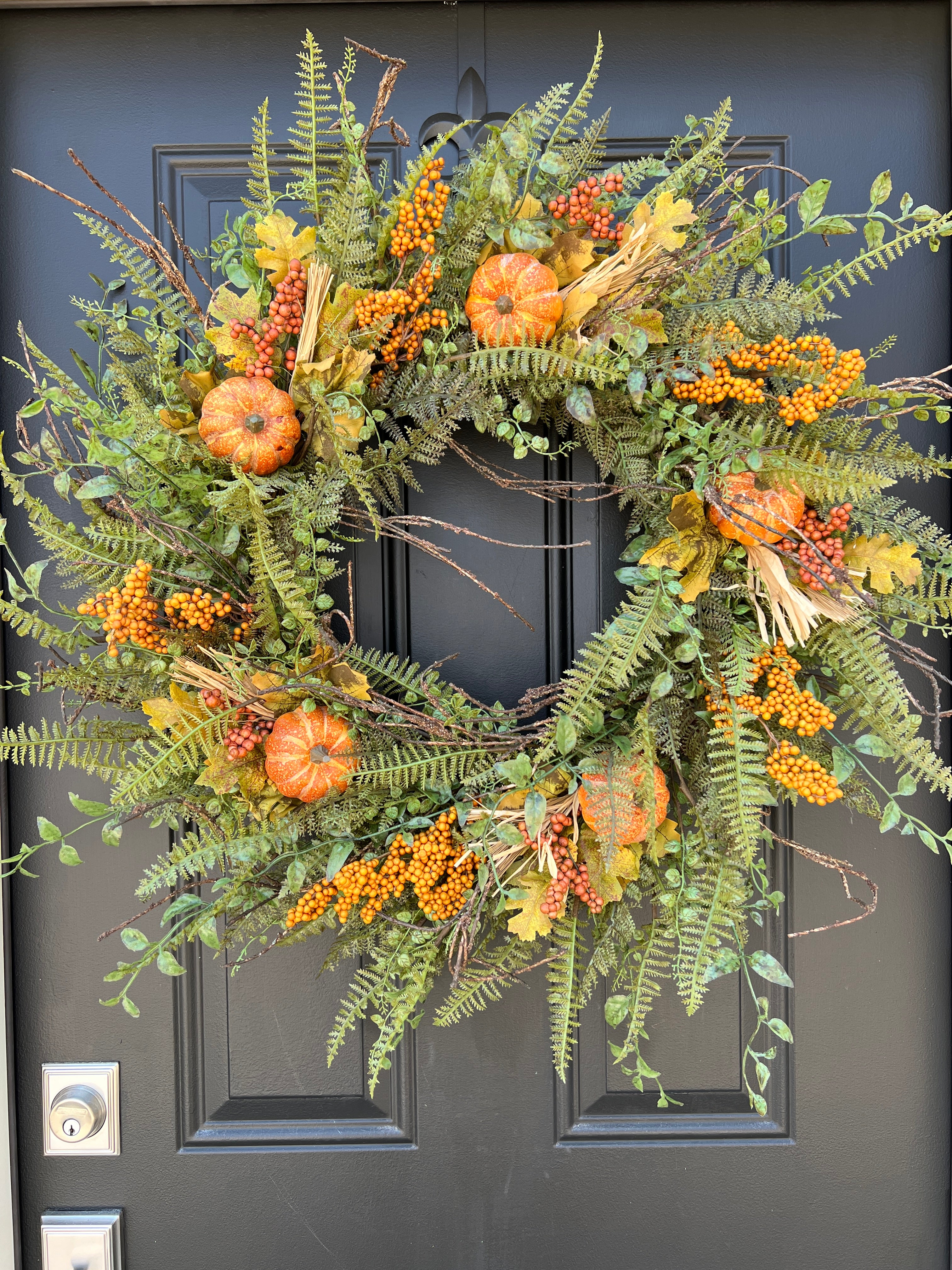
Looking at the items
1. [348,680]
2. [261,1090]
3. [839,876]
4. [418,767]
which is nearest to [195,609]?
[348,680]

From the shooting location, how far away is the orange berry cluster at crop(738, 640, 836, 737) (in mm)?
864

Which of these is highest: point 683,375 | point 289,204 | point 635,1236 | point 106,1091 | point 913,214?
point 289,204

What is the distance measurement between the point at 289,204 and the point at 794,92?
2.47 feet

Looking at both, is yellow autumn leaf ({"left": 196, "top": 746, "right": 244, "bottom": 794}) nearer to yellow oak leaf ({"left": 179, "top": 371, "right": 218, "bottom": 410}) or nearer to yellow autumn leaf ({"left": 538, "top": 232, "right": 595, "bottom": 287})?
yellow oak leaf ({"left": 179, "top": 371, "right": 218, "bottom": 410})

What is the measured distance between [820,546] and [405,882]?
2.14 feet

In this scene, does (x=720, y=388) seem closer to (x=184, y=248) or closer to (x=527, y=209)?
(x=527, y=209)

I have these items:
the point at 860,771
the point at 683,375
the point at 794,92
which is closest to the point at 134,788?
the point at 683,375

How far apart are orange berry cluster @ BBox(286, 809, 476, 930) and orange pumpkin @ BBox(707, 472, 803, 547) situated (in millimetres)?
489

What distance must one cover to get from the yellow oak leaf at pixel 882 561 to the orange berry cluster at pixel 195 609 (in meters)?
0.76

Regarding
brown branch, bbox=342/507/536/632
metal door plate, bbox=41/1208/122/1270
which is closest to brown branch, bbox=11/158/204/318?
brown branch, bbox=342/507/536/632

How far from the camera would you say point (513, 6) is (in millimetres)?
1077

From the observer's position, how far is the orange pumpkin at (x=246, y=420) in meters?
0.88

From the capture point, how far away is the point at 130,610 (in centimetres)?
85

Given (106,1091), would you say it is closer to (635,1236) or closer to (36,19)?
(635,1236)
